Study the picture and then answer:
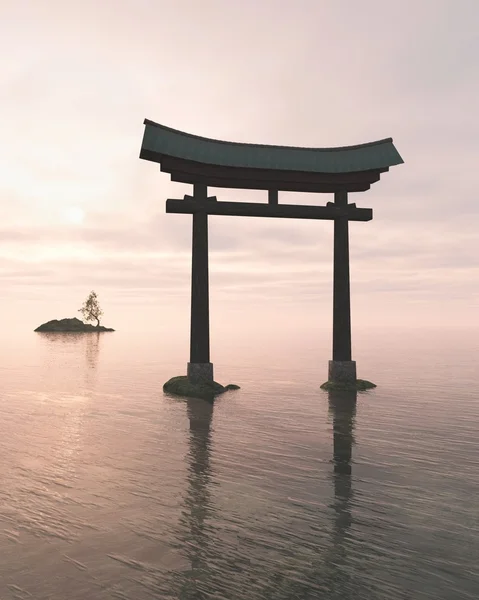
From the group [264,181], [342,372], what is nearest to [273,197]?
[264,181]

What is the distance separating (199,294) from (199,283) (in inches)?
17.3

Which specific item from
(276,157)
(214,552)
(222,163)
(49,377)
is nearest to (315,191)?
(276,157)

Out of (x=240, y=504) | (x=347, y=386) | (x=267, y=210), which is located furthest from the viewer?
(x=347, y=386)

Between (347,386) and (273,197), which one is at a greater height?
(273,197)

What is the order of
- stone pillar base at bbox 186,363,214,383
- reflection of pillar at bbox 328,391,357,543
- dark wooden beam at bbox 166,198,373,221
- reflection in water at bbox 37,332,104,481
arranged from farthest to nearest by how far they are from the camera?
stone pillar base at bbox 186,363,214,383, dark wooden beam at bbox 166,198,373,221, reflection in water at bbox 37,332,104,481, reflection of pillar at bbox 328,391,357,543

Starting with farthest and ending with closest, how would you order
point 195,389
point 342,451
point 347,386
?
1. point 347,386
2. point 195,389
3. point 342,451

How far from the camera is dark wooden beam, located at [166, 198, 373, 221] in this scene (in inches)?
727

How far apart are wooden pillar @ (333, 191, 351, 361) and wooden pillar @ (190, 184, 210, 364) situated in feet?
18.2

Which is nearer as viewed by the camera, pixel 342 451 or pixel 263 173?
pixel 342 451

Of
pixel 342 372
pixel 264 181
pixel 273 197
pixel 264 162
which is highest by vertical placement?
pixel 264 162

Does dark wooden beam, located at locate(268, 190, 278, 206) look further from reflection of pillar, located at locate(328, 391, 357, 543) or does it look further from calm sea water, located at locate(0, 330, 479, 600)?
calm sea water, located at locate(0, 330, 479, 600)

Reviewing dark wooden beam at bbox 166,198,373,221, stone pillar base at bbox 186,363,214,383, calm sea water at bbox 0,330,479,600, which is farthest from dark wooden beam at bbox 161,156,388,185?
calm sea water at bbox 0,330,479,600

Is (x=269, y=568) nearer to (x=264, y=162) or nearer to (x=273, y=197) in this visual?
(x=273, y=197)

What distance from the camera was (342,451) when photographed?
10.8 meters
